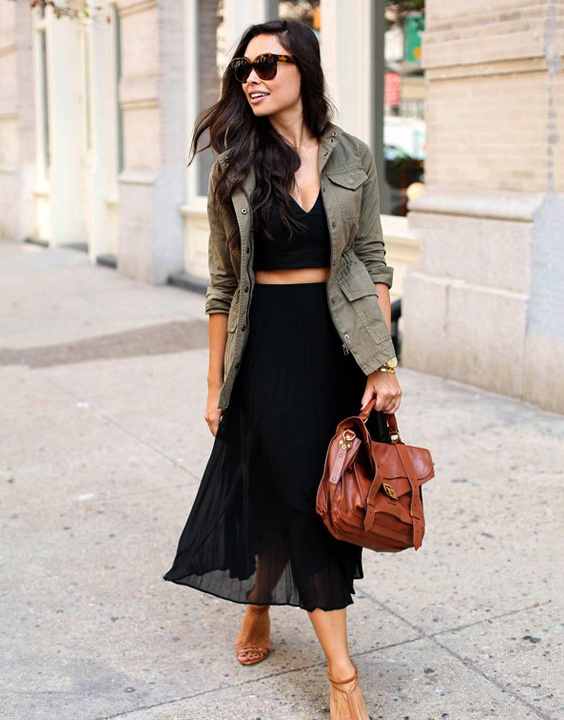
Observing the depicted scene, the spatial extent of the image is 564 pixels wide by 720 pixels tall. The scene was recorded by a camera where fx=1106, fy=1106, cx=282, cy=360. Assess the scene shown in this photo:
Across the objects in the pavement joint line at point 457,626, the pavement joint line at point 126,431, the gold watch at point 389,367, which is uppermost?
the gold watch at point 389,367

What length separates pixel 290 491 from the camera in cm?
326

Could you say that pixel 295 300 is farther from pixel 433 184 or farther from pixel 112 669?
pixel 433 184

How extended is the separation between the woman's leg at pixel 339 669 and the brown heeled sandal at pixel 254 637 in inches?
16.8

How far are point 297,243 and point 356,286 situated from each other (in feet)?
0.71

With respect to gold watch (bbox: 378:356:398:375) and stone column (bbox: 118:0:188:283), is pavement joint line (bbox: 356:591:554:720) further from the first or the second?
stone column (bbox: 118:0:188:283)

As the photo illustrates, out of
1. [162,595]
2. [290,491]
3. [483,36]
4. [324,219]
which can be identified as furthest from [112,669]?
[483,36]

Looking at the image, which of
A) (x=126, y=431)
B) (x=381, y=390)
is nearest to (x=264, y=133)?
(x=381, y=390)

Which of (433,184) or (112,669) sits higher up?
(433,184)

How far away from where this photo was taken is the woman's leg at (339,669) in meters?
3.22

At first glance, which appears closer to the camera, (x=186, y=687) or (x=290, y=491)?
(x=290, y=491)

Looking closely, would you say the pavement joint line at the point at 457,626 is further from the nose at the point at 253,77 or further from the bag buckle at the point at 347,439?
the nose at the point at 253,77

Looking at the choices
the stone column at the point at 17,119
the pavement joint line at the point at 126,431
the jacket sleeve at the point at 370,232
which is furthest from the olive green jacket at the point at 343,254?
the stone column at the point at 17,119

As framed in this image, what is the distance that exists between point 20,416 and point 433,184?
3.16m

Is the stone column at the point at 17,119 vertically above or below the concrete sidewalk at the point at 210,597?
above
